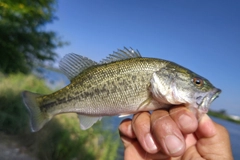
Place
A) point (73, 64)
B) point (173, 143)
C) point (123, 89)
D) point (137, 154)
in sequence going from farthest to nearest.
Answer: point (73, 64) → point (137, 154) → point (123, 89) → point (173, 143)

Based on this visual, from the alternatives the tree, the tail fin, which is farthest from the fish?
the tree

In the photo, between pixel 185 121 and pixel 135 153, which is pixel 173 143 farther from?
pixel 135 153

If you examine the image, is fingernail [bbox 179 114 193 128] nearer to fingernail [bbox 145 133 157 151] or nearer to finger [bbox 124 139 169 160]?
fingernail [bbox 145 133 157 151]

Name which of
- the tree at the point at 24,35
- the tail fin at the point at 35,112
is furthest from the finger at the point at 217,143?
the tree at the point at 24,35

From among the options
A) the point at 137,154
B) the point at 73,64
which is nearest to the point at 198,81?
the point at 137,154

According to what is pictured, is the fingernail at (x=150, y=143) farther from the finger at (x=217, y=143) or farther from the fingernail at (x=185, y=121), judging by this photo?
the finger at (x=217, y=143)

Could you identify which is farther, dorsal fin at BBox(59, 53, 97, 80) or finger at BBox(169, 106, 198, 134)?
dorsal fin at BBox(59, 53, 97, 80)

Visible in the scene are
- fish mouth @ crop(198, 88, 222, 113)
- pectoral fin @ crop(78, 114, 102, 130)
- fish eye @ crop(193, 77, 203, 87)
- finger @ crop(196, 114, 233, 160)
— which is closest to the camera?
fish mouth @ crop(198, 88, 222, 113)
